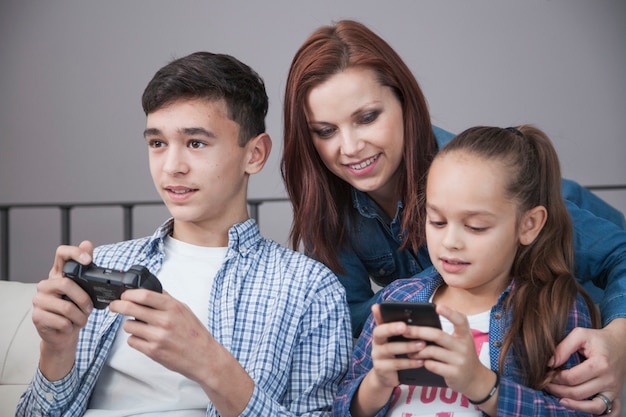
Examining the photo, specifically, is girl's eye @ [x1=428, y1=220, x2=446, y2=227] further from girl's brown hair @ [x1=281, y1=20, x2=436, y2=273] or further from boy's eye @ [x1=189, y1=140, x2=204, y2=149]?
boy's eye @ [x1=189, y1=140, x2=204, y2=149]

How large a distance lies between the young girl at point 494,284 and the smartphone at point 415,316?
28 millimetres

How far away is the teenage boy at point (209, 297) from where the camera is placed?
1.37 meters

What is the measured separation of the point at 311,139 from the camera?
1705 mm

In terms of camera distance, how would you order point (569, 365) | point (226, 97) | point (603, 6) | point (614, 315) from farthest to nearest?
point (603, 6) < point (226, 97) < point (614, 315) < point (569, 365)

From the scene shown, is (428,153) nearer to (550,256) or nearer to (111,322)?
(550,256)

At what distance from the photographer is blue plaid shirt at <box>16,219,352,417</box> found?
1.39 meters

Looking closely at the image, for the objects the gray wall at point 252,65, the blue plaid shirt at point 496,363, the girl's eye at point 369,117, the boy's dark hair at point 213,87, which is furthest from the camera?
the gray wall at point 252,65

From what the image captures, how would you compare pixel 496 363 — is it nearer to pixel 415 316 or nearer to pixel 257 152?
pixel 415 316

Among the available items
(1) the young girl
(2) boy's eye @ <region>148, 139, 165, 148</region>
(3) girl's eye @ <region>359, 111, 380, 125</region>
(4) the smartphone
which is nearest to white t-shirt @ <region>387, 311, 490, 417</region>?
(1) the young girl

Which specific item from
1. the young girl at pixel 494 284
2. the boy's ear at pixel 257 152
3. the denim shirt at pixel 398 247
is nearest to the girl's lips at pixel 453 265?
the young girl at pixel 494 284

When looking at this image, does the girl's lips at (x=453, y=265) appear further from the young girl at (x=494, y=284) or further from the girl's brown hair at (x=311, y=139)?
the girl's brown hair at (x=311, y=139)

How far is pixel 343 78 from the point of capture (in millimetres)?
1635

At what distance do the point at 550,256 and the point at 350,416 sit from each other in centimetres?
A: 43

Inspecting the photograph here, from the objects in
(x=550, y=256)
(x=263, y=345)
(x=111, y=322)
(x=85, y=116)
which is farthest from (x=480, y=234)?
(x=85, y=116)
